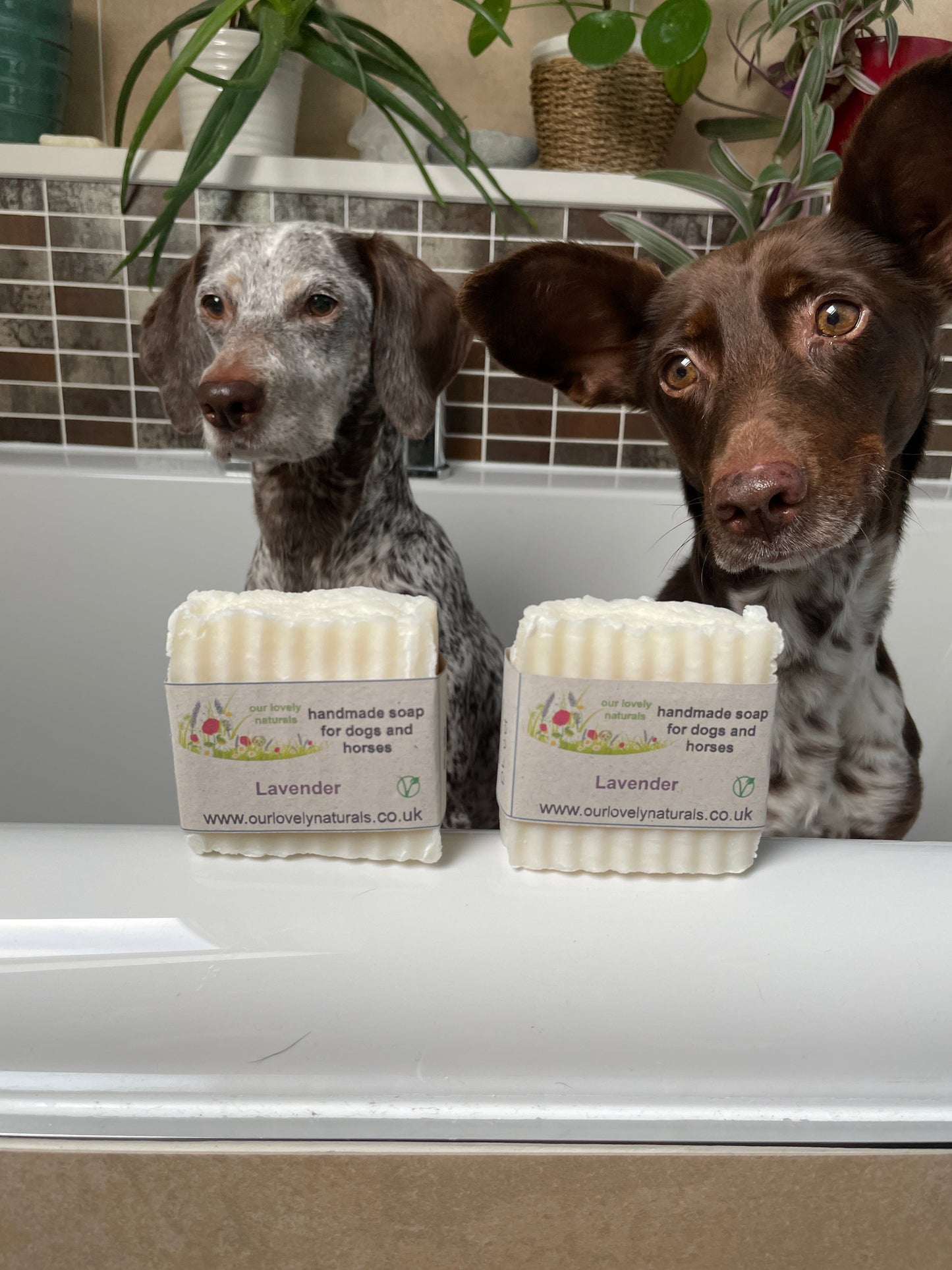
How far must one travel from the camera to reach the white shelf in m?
1.66

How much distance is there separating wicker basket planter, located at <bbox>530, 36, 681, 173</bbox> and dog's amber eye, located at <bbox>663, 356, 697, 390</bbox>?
0.96 meters

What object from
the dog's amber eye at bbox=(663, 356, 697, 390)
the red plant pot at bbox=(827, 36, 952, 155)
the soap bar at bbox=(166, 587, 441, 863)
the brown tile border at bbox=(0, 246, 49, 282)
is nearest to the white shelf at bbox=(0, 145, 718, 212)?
the brown tile border at bbox=(0, 246, 49, 282)

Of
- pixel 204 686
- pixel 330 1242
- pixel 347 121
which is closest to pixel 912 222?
pixel 204 686

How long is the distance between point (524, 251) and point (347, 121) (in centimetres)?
130

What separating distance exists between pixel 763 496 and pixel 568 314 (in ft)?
1.36

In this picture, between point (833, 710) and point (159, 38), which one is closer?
point (833, 710)

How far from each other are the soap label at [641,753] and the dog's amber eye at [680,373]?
0.51 meters

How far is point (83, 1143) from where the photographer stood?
18.6 inches

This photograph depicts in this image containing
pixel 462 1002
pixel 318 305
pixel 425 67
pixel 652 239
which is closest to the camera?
pixel 462 1002

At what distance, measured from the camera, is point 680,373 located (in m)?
0.97

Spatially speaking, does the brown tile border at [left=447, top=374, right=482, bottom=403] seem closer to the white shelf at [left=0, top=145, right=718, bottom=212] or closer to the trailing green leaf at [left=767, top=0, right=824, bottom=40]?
the white shelf at [left=0, top=145, right=718, bottom=212]

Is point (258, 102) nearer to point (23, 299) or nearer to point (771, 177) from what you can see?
point (23, 299)

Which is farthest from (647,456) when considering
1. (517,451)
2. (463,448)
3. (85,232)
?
(85,232)

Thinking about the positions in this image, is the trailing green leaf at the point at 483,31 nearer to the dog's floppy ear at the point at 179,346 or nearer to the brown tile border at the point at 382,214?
the brown tile border at the point at 382,214
